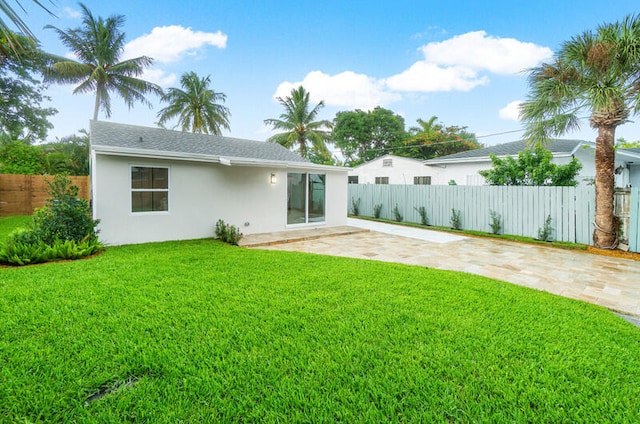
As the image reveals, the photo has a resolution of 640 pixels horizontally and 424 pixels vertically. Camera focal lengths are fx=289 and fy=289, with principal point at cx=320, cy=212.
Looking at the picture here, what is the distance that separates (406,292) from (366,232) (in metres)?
6.77

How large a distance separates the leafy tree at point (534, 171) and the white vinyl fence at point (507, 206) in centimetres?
65

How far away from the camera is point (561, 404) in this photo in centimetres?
226

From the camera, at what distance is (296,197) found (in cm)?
1129

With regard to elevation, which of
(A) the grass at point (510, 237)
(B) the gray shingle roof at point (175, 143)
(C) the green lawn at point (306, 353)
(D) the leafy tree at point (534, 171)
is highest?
(B) the gray shingle roof at point (175, 143)

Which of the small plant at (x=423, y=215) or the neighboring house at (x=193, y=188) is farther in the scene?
the small plant at (x=423, y=215)

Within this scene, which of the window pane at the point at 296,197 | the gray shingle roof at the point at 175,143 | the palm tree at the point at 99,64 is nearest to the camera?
the gray shingle roof at the point at 175,143

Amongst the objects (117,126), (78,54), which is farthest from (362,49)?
(78,54)

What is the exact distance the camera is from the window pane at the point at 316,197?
1162 centimetres

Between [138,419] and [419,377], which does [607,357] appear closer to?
[419,377]

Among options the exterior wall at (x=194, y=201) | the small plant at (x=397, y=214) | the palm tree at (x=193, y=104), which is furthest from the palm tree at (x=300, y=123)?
the exterior wall at (x=194, y=201)

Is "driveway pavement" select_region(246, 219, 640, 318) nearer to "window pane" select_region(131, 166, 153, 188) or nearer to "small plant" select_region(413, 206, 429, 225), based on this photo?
"small plant" select_region(413, 206, 429, 225)

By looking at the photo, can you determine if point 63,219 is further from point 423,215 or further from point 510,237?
point 510,237

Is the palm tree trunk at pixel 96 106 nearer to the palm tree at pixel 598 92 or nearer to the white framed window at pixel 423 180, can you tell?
the white framed window at pixel 423 180

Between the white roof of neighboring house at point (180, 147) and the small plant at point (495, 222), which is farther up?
the white roof of neighboring house at point (180, 147)
